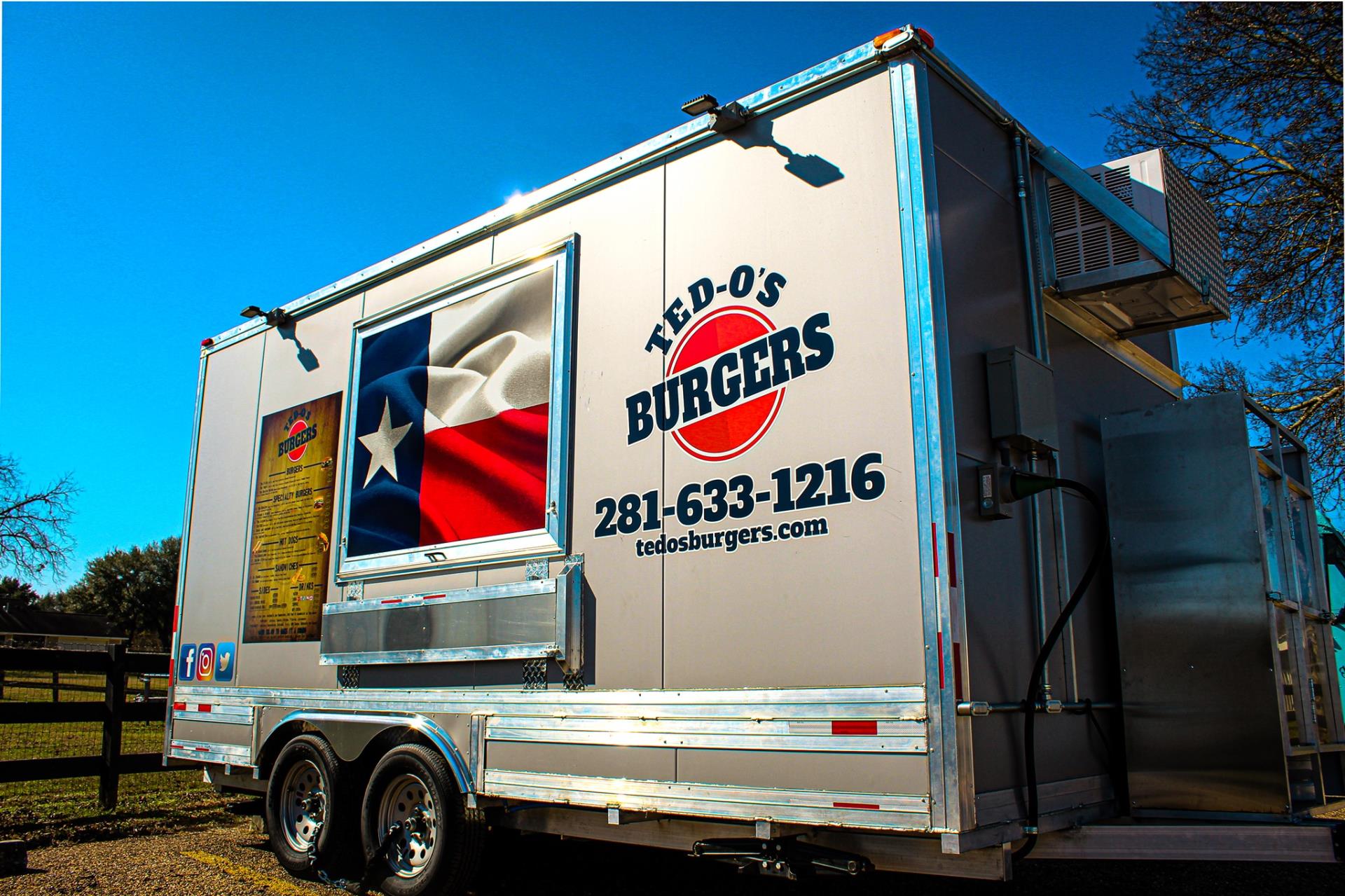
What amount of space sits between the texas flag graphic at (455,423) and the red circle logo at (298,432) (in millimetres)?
631

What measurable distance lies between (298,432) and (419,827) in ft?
9.04

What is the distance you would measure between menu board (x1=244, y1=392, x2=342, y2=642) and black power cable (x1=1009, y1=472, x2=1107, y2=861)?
4.09 metres

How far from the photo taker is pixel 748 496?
409 cm

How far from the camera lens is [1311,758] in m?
4.42

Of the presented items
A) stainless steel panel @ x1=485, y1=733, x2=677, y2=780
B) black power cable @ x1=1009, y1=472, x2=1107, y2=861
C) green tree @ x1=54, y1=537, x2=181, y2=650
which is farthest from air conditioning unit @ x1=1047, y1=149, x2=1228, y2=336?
green tree @ x1=54, y1=537, x2=181, y2=650

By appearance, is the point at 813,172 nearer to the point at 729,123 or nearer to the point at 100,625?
the point at 729,123

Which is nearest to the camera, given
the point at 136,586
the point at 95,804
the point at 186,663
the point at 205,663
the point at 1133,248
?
the point at 1133,248

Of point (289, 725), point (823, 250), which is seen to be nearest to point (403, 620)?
point (289, 725)

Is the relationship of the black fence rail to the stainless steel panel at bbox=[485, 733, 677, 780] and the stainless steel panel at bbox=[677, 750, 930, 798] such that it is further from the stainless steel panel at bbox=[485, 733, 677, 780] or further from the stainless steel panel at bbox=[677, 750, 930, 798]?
the stainless steel panel at bbox=[677, 750, 930, 798]

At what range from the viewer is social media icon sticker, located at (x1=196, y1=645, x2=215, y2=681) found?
693 cm

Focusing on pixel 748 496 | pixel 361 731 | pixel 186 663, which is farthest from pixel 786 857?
pixel 186 663

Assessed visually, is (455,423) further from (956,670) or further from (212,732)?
(956,670)

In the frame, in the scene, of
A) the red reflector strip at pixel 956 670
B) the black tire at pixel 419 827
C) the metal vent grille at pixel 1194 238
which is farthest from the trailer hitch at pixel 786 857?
the metal vent grille at pixel 1194 238

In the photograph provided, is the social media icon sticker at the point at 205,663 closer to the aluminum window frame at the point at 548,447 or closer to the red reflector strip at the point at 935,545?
the aluminum window frame at the point at 548,447
